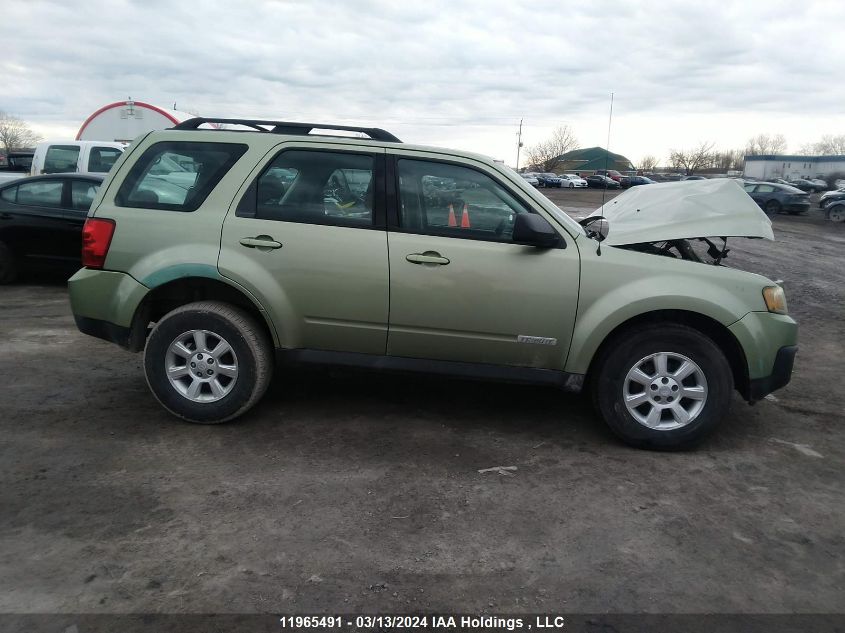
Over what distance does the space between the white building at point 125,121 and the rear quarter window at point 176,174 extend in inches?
460

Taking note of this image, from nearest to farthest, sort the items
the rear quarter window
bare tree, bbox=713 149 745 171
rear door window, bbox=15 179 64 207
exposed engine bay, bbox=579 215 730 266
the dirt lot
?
the dirt lot → the rear quarter window → exposed engine bay, bbox=579 215 730 266 → rear door window, bbox=15 179 64 207 → bare tree, bbox=713 149 745 171

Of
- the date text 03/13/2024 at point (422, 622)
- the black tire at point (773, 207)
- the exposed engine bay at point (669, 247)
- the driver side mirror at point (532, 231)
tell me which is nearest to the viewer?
the date text 03/13/2024 at point (422, 622)

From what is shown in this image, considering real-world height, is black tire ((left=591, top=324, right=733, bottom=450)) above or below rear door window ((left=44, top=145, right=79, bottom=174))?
below

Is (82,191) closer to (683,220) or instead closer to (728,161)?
(683,220)

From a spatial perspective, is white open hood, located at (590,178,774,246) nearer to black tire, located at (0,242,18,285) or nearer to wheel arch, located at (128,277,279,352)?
wheel arch, located at (128,277,279,352)

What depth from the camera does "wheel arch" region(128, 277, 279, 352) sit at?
14.1ft

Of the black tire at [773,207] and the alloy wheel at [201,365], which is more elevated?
the black tire at [773,207]

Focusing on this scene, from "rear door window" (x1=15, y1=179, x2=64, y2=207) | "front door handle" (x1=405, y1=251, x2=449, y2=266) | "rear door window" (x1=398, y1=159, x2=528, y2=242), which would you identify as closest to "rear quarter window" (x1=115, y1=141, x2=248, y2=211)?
"rear door window" (x1=398, y1=159, x2=528, y2=242)

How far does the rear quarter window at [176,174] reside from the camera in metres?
4.37

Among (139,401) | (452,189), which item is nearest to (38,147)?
(139,401)

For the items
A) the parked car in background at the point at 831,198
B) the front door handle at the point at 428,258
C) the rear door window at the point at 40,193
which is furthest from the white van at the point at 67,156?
the parked car in background at the point at 831,198

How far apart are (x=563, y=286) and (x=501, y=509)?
1.44 meters

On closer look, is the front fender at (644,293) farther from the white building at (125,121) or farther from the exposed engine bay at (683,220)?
the white building at (125,121)

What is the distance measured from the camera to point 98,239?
14.2ft
